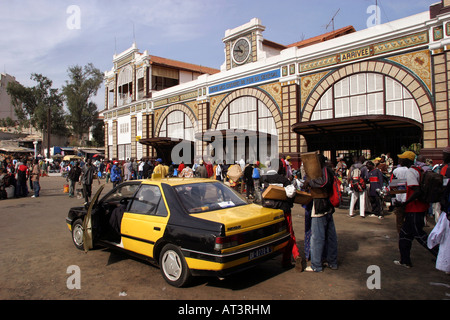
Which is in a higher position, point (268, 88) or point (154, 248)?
point (268, 88)

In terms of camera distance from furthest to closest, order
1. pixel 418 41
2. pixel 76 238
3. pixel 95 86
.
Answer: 1. pixel 95 86
2. pixel 418 41
3. pixel 76 238

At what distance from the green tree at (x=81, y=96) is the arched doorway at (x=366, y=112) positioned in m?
40.9

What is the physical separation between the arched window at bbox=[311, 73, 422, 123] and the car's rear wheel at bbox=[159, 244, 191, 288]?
12.0 metres

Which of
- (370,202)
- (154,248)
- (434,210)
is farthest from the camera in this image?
(370,202)

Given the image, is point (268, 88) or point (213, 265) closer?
point (213, 265)

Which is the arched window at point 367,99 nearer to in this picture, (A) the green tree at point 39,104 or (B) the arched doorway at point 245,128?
(B) the arched doorway at point 245,128

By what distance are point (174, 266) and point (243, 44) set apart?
1685 cm

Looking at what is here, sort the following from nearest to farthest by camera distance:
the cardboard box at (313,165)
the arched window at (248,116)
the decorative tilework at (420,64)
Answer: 1. the cardboard box at (313,165)
2. the decorative tilework at (420,64)
3. the arched window at (248,116)

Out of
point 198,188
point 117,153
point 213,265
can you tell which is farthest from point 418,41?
point 117,153

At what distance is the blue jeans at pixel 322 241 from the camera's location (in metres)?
4.84

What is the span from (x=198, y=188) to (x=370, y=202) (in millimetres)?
6765

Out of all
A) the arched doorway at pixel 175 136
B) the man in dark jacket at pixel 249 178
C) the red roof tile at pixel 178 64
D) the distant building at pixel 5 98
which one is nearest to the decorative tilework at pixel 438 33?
the man in dark jacket at pixel 249 178
